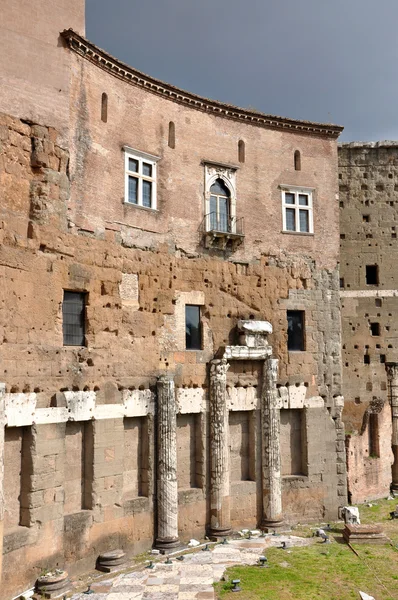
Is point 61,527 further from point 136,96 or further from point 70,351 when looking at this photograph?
point 136,96

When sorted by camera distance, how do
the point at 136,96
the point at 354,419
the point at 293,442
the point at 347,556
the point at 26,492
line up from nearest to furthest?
the point at 26,492
the point at 347,556
the point at 136,96
the point at 293,442
the point at 354,419

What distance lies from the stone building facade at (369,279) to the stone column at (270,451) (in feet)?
21.6

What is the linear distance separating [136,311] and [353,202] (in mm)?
12721

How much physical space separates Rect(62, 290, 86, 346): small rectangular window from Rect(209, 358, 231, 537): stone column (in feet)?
14.1

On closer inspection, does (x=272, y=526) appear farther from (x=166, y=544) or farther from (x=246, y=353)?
(x=246, y=353)

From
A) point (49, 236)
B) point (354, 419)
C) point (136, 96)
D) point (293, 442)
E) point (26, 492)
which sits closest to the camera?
point (26, 492)

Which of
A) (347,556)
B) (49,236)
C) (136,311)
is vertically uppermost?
(49,236)

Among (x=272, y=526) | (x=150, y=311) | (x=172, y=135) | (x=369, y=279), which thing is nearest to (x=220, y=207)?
(x=172, y=135)

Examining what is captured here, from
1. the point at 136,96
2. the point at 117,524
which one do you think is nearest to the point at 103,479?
the point at 117,524

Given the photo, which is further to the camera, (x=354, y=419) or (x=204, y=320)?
(x=354, y=419)

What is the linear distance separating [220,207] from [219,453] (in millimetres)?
7260

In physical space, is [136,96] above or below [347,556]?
above

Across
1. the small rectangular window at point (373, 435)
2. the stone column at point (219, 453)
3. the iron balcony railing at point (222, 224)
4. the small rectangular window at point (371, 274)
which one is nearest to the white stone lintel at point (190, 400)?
the stone column at point (219, 453)

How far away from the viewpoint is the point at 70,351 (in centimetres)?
1462
